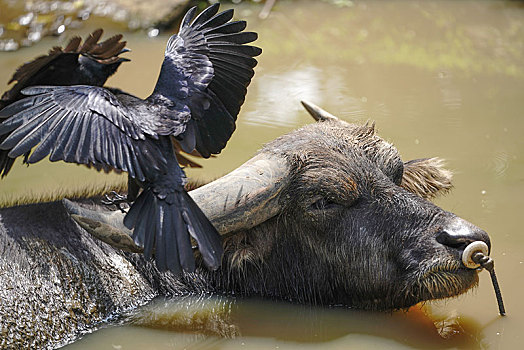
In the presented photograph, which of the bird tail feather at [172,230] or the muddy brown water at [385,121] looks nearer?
the bird tail feather at [172,230]

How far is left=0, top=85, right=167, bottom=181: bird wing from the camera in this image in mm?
2986

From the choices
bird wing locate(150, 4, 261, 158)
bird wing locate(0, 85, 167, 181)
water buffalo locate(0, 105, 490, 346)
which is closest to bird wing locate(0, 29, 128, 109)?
bird wing locate(150, 4, 261, 158)

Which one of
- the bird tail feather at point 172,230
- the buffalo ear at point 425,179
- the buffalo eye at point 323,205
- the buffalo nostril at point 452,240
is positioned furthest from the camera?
the buffalo ear at point 425,179

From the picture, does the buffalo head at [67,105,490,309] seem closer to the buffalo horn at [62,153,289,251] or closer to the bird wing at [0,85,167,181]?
the buffalo horn at [62,153,289,251]

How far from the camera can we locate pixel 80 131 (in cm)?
305

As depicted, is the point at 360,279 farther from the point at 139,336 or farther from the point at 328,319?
the point at 139,336

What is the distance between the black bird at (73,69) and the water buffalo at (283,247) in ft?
1.79

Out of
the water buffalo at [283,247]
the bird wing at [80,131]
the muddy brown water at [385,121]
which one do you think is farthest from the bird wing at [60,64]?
the muddy brown water at [385,121]

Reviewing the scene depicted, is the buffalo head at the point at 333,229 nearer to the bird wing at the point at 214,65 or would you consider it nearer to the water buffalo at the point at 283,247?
the water buffalo at the point at 283,247

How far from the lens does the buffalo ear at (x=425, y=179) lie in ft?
13.7

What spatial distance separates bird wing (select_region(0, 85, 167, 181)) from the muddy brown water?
3.21ft

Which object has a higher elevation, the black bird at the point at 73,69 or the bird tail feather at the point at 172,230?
the black bird at the point at 73,69

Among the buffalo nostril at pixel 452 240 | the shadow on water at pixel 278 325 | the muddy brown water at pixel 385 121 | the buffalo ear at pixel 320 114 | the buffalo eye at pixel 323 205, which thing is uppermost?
the buffalo ear at pixel 320 114

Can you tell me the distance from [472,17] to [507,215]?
179 inches
